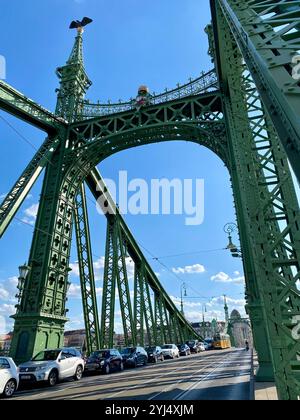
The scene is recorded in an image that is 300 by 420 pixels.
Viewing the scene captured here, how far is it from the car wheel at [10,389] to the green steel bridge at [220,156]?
5065 mm

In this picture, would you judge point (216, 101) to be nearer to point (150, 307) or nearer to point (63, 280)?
point (63, 280)

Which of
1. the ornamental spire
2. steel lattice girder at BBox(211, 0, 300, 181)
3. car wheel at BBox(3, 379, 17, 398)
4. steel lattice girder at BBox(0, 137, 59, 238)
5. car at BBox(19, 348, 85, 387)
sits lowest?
car wheel at BBox(3, 379, 17, 398)

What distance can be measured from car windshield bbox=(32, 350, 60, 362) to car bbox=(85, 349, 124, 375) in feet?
11.7

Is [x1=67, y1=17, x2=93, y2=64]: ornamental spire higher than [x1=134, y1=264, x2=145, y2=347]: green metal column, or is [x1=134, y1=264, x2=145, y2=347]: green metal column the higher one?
[x1=67, y1=17, x2=93, y2=64]: ornamental spire

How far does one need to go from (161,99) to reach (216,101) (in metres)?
4.12

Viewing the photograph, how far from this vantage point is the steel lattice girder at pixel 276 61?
301 centimetres

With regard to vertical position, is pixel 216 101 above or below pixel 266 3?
above

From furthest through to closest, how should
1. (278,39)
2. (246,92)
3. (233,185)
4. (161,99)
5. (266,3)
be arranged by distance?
(161,99)
(233,185)
(246,92)
(266,3)
(278,39)

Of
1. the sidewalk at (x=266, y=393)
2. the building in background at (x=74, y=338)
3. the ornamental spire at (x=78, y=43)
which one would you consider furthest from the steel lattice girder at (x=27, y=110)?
the building in background at (x=74, y=338)

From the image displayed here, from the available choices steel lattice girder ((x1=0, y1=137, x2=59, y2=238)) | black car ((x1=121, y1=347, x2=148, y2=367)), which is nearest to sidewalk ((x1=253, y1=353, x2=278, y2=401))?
steel lattice girder ((x1=0, y1=137, x2=59, y2=238))

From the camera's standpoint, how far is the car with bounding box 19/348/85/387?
39.6 feet

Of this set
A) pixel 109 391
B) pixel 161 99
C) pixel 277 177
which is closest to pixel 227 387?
pixel 109 391

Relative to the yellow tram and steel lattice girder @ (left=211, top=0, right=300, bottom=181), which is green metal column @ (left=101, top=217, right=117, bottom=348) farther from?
the yellow tram

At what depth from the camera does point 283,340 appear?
430 centimetres
